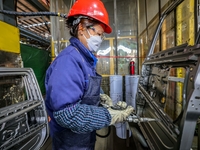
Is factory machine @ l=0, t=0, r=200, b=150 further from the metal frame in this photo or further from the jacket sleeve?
the jacket sleeve

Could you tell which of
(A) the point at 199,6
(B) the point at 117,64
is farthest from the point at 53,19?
(A) the point at 199,6

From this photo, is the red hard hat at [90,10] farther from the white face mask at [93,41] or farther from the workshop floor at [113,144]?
the workshop floor at [113,144]

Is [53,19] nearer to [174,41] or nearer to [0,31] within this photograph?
[0,31]

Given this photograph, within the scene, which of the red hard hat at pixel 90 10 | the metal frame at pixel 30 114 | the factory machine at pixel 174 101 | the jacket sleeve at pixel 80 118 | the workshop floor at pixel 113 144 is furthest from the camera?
the workshop floor at pixel 113 144

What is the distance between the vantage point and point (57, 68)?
0.83 meters

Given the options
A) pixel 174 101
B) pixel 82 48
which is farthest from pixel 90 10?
pixel 174 101

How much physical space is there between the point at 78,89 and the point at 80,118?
20 centimetres

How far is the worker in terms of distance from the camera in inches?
30.9

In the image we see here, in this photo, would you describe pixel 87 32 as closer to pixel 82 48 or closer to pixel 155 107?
pixel 82 48

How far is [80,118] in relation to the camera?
0.79m

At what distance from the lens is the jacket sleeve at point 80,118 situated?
0.78 m

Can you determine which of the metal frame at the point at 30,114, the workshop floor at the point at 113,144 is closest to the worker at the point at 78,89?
the metal frame at the point at 30,114

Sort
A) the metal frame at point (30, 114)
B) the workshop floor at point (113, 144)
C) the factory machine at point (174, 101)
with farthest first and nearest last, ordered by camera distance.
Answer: the workshop floor at point (113, 144), the metal frame at point (30, 114), the factory machine at point (174, 101)

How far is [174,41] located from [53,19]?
11.4 ft
